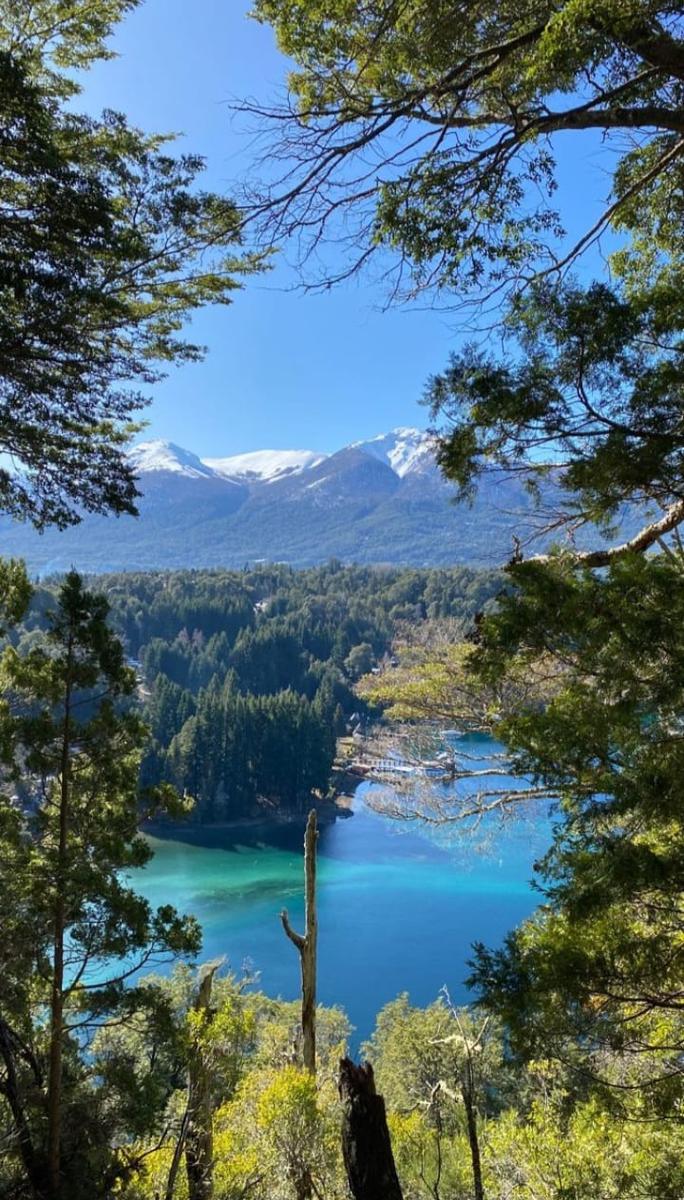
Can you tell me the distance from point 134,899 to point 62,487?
7.90 feet

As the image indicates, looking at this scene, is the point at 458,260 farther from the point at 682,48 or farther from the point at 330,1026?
the point at 330,1026

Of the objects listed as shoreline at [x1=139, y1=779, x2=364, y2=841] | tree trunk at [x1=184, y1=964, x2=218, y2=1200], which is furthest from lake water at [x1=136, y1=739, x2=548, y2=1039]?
tree trunk at [x1=184, y1=964, x2=218, y2=1200]

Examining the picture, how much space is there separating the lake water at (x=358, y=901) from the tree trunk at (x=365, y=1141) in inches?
371

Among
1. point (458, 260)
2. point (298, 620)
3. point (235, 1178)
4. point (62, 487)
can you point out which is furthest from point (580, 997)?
point (298, 620)

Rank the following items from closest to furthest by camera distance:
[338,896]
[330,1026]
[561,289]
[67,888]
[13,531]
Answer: [561,289] < [67,888] < [330,1026] < [338,896] < [13,531]

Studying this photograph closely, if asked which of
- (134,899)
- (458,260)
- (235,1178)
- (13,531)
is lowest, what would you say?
(235,1178)

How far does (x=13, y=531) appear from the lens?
7667 inches

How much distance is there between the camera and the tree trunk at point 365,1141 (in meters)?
2.62

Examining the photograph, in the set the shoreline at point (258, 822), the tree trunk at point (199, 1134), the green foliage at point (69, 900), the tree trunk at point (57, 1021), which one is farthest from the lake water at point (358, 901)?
the tree trunk at point (57, 1021)

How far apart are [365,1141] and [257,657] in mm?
50153

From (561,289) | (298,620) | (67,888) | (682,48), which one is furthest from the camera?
(298,620)

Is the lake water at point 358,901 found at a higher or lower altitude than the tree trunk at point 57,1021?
lower

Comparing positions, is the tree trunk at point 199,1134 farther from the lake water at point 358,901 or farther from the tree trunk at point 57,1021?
the lake water at point 358,901

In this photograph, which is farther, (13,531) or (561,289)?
(13,531)
